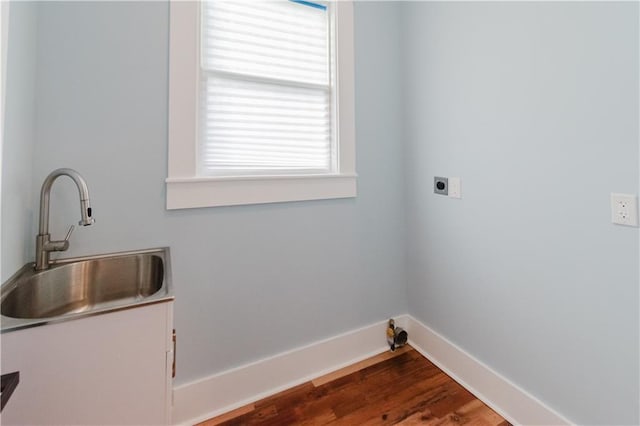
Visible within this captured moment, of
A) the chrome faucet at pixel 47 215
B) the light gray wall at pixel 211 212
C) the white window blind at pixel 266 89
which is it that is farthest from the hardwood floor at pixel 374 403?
the white window blind at pixel 266 89

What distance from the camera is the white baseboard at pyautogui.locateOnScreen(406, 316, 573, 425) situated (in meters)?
1.36

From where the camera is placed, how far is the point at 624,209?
1.05 meters

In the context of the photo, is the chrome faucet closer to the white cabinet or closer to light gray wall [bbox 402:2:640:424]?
the white cabinet

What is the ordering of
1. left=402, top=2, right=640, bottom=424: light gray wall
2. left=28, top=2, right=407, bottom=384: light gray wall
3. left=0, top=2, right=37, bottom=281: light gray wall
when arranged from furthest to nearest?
left=28, top=2, right=407, bottom=384: light gray wall
left=402, top=2, right=640, bottom=424: light gray wall
left=0, top=2, right=37, bottom=281: light gray wall

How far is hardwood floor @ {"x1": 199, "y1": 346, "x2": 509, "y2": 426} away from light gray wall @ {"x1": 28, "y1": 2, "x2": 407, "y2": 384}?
0.26m

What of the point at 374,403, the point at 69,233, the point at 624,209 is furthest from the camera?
the point at 374,403

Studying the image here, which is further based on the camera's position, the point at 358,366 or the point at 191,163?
the point at 358,366

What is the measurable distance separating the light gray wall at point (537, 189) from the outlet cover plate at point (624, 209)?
0.02 metres

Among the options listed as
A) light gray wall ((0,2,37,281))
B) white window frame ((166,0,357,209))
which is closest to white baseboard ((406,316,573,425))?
white window frame ((166,0,357,209))

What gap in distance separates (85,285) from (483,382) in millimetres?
2092

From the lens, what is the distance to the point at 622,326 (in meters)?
1.09

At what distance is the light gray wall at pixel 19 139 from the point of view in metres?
0.99

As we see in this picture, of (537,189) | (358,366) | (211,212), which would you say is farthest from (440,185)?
(211,212)

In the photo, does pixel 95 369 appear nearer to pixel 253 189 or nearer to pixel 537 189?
pixel 253 189
